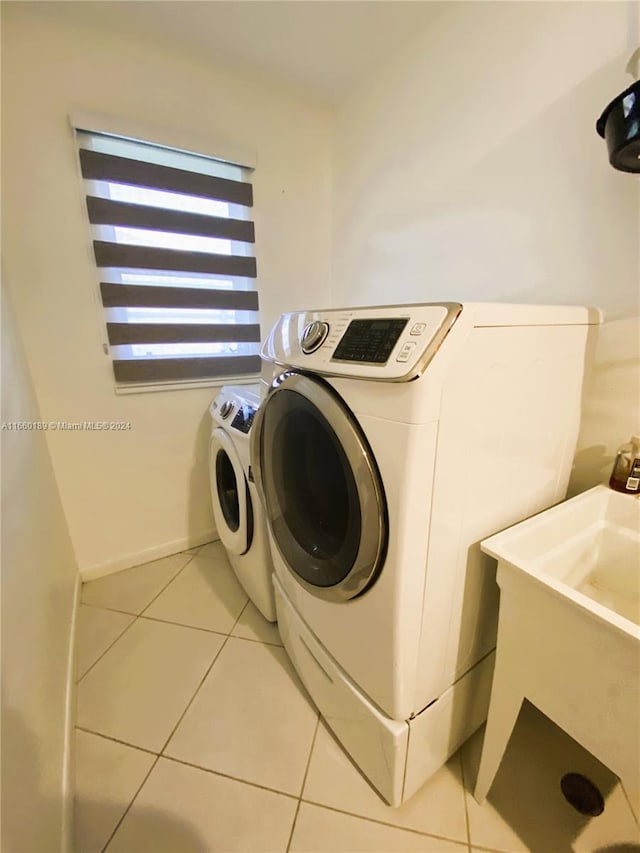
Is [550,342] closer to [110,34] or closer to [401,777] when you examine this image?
[401,777]

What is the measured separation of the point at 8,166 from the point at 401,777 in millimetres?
2186

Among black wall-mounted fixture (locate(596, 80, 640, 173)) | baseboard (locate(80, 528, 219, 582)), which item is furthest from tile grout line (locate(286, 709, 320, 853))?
black wall-mounted fixture (locate(596, 80, 640, 173))

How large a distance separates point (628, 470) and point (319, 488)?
790 millimetres

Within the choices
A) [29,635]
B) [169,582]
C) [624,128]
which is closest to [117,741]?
[29,635]

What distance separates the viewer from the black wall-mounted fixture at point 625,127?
0.65 metres

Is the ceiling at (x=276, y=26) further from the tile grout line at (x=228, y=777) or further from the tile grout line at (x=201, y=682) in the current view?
the tile grout line at (x=228, y=777)

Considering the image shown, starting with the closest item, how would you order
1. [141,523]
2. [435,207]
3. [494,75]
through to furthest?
1. [494,75]
2. [435,207]
3. [141,523]

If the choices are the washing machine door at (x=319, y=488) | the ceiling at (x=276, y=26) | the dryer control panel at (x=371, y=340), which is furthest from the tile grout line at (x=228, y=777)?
the ceiling at (x=276, y=26)

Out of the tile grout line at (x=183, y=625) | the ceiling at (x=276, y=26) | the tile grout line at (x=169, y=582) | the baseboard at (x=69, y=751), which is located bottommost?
the tile grout line at (x=183, y=625)

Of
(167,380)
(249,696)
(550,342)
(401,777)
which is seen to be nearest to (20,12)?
(167,380)

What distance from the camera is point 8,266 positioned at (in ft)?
4.14

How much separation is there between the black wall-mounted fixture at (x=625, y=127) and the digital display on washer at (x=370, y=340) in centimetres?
59

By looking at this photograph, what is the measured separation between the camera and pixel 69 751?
964 mm

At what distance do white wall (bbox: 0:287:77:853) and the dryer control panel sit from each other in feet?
2.53
